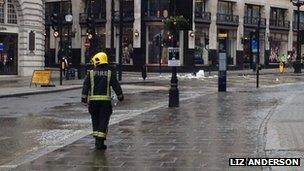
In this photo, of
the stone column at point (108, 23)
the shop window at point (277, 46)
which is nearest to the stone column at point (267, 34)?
the shop window at point (277, 46)

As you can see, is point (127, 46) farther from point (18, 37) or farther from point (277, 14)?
Answer: point (277, 14)

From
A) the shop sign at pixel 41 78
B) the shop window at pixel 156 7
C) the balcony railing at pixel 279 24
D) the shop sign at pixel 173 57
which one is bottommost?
the shop sign at pixel 41 78

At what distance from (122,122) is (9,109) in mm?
6409

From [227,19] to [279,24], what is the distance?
11.6 metres

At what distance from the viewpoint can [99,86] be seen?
11.1 metres

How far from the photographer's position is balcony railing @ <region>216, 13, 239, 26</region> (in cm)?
6456

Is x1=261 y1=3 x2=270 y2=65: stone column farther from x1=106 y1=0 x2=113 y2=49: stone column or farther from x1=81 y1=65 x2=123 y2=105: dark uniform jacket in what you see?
x1=81 y1=65 x2=123 y2=105: dark uniform jacket

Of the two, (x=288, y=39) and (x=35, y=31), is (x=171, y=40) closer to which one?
(x=35, y=31)

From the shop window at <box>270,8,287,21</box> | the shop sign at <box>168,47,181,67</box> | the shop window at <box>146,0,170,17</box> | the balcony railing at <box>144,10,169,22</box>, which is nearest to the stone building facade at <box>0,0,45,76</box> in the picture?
the balcony railing at <box>144,10,169,22</box>

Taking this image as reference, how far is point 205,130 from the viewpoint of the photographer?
13.3 m

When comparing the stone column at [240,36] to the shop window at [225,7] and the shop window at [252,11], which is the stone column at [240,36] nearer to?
the shop window at [225,7]

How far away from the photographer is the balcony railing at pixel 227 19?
6456cm

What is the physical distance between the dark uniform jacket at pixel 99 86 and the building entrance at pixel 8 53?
3495 centimetres

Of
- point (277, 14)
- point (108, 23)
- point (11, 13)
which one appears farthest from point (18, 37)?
point (277, 14)
